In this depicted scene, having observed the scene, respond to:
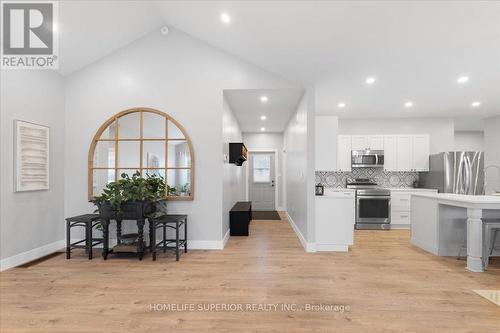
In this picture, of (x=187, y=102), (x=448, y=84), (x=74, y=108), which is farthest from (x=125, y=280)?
(x=448, y=84)

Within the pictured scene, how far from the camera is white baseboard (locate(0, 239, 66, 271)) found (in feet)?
10.6

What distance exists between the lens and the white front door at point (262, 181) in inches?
325

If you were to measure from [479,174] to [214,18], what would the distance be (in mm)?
5893

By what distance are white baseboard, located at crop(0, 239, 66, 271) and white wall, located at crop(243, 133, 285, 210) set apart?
5142mm

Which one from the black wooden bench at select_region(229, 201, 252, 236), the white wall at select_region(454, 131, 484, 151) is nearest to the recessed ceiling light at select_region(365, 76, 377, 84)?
the black wooden bench at select_region(229, 201, 252, 236)

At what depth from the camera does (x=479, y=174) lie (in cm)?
518

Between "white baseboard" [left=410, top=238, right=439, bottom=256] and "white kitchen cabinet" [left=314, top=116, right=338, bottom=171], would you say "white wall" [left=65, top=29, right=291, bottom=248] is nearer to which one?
"white kitchen cabinet" [left=314, top=116, right=338, bottom=171]

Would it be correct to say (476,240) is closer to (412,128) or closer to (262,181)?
(412,128)

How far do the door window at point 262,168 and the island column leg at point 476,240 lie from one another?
218 inches

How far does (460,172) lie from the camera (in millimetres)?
5242

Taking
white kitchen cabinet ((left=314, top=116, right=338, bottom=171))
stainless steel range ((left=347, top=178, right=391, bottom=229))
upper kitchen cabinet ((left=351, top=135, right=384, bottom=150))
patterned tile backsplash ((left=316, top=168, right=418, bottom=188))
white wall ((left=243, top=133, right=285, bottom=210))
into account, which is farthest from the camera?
white wall ((left=243, top=133, right=285, bottom=210))

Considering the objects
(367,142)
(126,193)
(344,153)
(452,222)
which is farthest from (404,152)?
(126,193)

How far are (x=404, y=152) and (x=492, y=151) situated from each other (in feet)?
7.65

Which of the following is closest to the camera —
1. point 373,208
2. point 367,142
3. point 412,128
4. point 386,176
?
point 373,208
